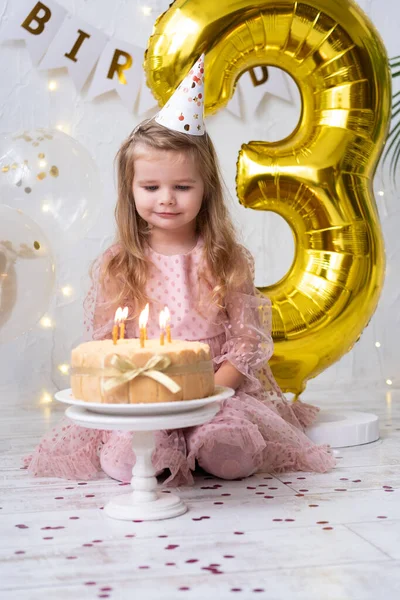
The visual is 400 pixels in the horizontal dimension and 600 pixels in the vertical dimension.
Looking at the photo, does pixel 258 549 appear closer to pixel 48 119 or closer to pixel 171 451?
pixel 171 451

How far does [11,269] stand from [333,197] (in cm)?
75

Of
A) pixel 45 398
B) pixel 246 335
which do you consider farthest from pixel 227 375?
pixel 45 398

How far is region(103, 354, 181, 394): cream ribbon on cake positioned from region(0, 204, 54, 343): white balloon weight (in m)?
0.69

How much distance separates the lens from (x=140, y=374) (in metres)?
1.24

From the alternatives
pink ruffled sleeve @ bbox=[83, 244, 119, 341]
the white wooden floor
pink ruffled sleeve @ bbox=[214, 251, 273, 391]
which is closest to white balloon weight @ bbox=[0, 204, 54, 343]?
pink ruffled sleeve @ bbox=[83, 244, 119, 341]

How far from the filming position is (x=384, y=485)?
1.51 m

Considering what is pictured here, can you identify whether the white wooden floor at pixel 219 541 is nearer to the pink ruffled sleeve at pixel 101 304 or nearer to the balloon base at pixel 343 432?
the balloon base at pixel 343 432

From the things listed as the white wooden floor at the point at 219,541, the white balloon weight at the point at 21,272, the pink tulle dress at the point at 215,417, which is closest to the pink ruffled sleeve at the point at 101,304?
the pink tulle dress at the point at 215,417

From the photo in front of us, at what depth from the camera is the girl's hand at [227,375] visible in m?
1.65

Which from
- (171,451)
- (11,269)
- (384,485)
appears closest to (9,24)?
(11,269)

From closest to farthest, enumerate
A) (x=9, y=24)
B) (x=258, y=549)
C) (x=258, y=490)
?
(x=258, y=549)
(x=258, y=490)
(x=9, y=24)

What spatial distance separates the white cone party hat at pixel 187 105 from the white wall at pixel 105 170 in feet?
3.95

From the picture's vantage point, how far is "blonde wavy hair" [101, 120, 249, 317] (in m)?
1.68

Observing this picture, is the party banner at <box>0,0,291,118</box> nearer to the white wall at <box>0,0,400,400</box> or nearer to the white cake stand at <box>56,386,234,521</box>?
the white wall at <box>0,0,400,400</box>
